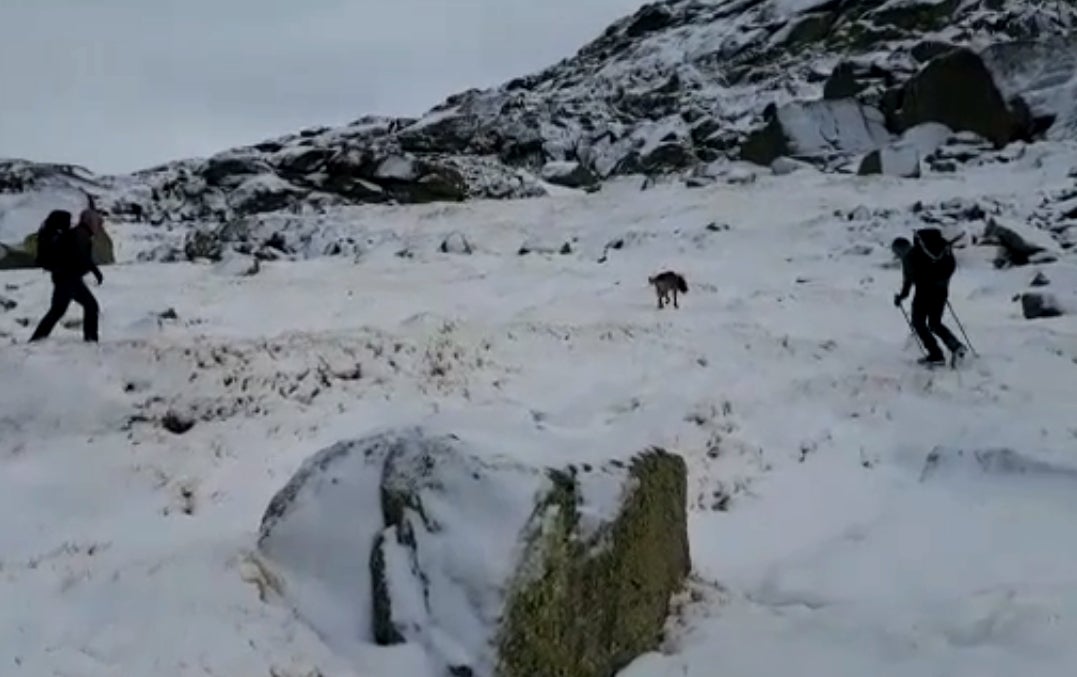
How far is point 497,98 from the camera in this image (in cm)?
7675

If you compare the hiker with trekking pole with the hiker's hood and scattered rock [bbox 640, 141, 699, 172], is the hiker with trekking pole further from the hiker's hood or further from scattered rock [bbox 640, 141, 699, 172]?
scattered rock [bbox 640, 141, 699, 172]

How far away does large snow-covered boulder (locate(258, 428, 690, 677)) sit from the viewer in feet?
18.4

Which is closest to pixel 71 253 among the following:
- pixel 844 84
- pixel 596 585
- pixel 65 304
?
pixel 65 304

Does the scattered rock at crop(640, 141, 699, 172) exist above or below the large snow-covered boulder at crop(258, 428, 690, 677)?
above

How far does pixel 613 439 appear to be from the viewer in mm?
7250

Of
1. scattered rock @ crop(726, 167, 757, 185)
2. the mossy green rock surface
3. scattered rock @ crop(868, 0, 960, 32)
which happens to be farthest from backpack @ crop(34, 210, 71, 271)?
scattered rock @ crop(868, 0, 960, 32)

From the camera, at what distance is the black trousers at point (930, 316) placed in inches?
508

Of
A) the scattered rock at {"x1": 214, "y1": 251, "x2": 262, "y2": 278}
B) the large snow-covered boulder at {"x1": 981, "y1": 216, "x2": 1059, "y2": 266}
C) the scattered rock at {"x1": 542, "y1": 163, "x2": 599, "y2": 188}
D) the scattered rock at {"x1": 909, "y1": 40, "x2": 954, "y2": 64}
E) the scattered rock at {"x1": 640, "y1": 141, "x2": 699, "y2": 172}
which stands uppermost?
the scattered rock at {"x1": 909, "y1": 40, "x2": 954, "y2": 64}

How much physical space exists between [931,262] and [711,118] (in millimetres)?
39832

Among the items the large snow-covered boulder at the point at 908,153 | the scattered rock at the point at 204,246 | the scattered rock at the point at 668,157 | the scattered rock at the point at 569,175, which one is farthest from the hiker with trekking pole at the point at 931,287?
the scattered rock at the point at 569,175

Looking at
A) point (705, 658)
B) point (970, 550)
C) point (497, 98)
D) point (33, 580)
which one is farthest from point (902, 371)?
point (497, 98)

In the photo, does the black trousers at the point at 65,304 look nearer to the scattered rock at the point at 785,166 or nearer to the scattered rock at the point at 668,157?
the scattered rock at the point at 785,166

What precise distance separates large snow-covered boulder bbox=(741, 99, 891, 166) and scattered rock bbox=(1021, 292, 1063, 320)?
75.6 feet

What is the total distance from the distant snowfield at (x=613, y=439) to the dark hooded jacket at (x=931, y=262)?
109 centimetres
